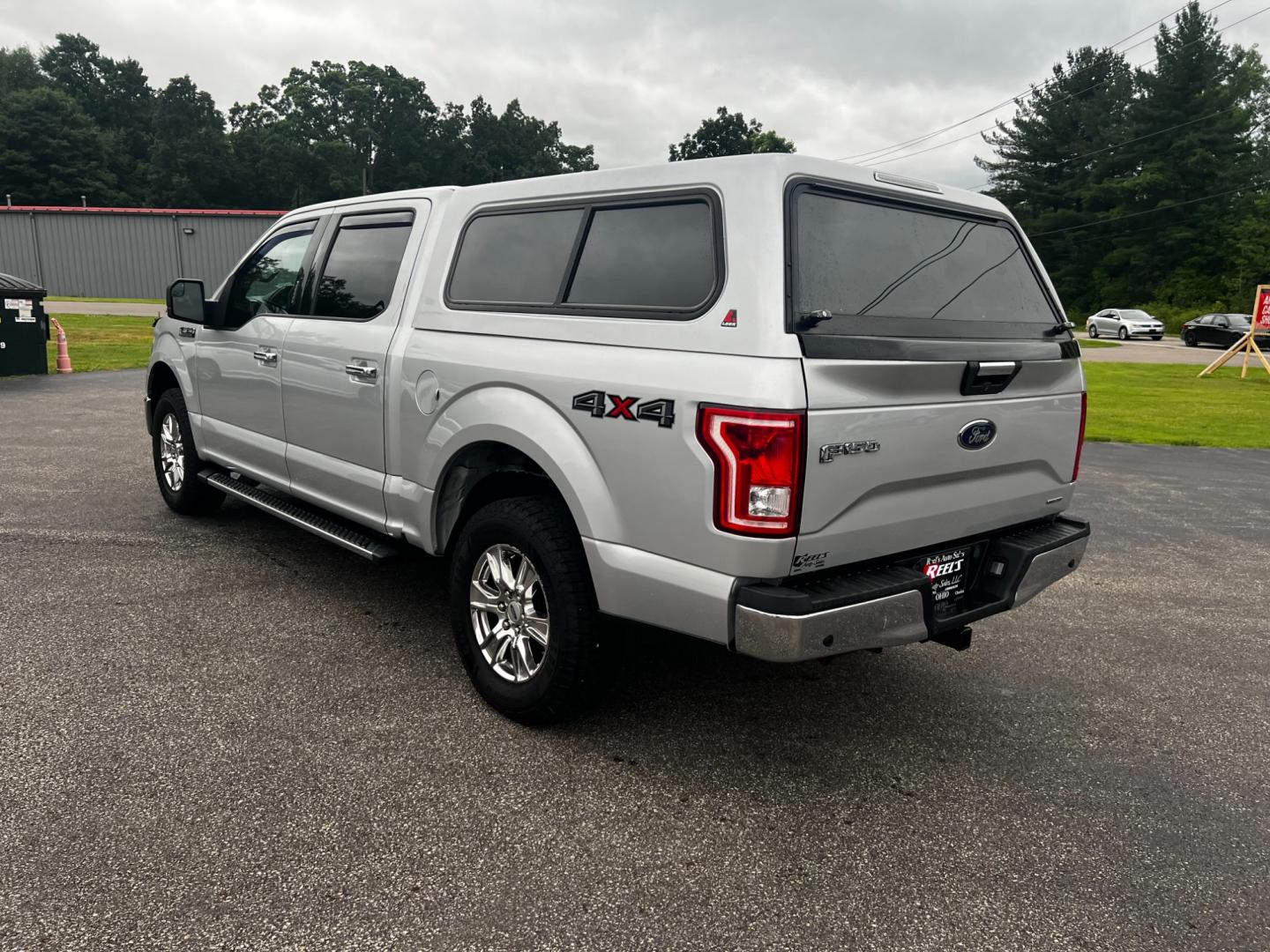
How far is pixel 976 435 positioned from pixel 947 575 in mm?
503

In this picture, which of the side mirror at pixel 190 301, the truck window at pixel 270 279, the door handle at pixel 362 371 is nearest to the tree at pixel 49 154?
the side mirror at pixel 190 301

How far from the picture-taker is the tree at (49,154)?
7088cm

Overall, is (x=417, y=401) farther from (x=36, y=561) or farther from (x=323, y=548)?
(x=36, y=561)

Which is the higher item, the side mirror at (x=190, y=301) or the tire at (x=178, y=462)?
the side mirror at (x=190, y=301)

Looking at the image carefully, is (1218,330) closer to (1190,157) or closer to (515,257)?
(1190,157)

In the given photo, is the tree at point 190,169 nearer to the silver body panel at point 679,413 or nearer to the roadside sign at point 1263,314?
the roadside sign at point 1263,314

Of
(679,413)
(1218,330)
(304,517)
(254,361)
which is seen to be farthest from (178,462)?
(1218,330)

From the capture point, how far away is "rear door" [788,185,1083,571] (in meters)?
2.68

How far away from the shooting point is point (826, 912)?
242 centimetres

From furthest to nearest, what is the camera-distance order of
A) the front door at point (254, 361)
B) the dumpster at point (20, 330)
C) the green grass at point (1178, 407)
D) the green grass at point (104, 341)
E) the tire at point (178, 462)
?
the green grass at point (104, 341)
the dumpster at point (20, 330)
the green grass at point (1178, 407)
the tire at point (178, 462)
the front door at point (254, 361)

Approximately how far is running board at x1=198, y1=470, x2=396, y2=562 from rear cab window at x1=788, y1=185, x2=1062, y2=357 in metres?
2.25

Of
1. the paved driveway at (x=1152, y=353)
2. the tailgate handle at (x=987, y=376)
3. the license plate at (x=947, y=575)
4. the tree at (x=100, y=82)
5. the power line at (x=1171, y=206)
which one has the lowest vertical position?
the paved driveway at (x=1152, y=353)

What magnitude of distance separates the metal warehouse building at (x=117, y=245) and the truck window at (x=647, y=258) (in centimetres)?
4063

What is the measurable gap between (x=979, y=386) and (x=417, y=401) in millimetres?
2152
